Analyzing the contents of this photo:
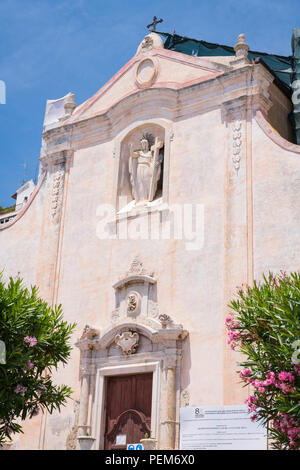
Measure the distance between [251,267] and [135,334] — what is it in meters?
3.16

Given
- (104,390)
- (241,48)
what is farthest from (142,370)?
(241,48)

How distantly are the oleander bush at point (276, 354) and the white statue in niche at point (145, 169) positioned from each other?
7.15 meters

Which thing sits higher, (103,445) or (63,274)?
(63,274)

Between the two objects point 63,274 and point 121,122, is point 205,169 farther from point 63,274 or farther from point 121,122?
point 63,274

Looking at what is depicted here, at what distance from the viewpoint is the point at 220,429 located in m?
14.6

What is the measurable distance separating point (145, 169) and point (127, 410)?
19.8 feet

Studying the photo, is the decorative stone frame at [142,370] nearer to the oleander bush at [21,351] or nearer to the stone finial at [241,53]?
the oleander bush at [21,351]

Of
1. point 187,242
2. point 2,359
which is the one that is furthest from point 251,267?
point 2,359

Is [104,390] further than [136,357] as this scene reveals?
Yes

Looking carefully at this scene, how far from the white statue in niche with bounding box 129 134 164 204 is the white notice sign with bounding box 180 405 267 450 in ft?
18.5

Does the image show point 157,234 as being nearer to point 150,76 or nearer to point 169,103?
point 169,103

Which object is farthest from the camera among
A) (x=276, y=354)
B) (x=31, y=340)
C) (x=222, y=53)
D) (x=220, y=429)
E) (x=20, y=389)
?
(x=222, y=53)

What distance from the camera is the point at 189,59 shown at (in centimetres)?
1848
